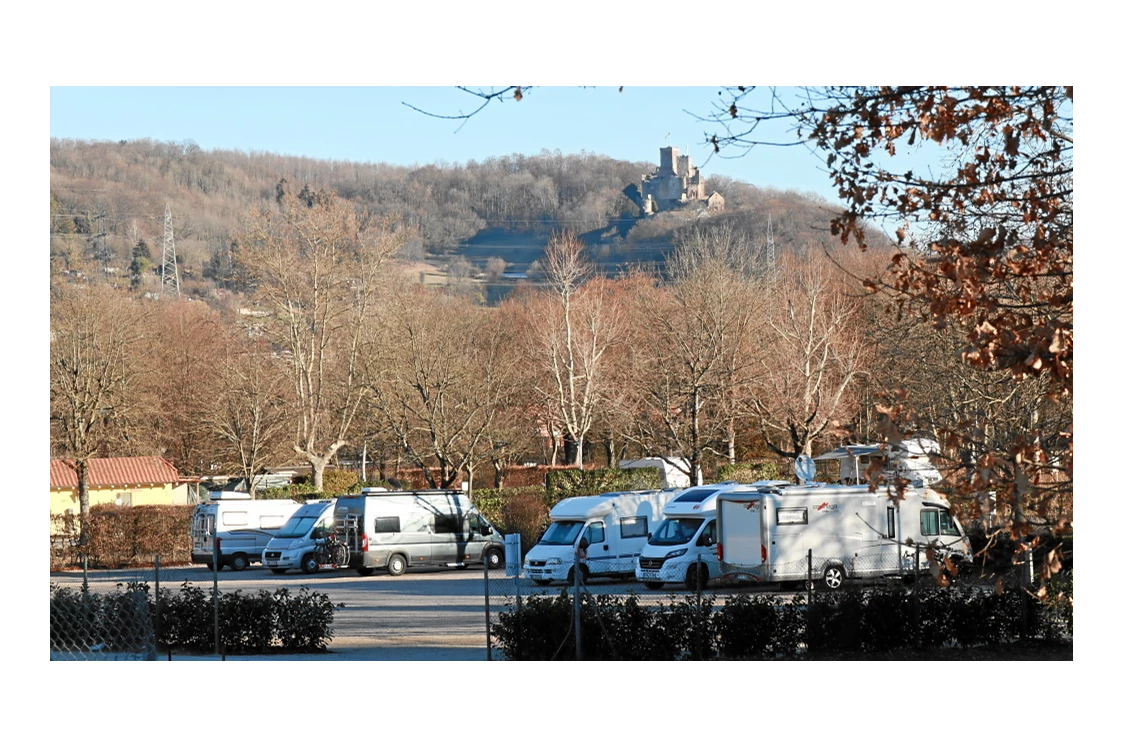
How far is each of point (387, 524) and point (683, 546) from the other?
8.59 m

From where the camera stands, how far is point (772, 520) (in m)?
22.6

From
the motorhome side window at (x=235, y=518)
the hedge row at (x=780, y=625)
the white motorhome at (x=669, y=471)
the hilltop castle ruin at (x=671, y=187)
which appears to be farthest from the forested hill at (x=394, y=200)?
the hedge row at (x=780, y=625)

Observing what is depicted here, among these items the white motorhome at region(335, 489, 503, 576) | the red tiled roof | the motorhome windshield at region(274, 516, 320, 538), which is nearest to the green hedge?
the white motorhome at region(335, 489, 503, 576)

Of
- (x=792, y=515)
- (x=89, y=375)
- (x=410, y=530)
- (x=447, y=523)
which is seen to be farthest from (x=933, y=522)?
(x=89, y=375)

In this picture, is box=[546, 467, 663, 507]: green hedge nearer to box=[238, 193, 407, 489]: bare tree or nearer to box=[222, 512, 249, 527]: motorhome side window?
box=[222, 512, 249, 527]: motorhome side window

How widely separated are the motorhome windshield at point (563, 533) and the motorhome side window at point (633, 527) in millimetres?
1034

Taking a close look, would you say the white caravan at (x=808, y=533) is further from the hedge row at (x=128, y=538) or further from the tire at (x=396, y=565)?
the hedge row at (x=128, y=538)

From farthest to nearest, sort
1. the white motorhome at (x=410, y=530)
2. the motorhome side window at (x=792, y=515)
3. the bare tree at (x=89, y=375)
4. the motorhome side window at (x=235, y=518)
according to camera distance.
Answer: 1. the bare tree at (x=89, y=375)
2. the motorhome side window at (x=235, y=518)
3. the white motorhome at (x=410, y=530)
4. the motorhome side window at (x=792, y=515)

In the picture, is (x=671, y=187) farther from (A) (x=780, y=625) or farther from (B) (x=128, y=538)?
(A) (x=780, y=625)

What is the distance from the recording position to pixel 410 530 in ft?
97.9

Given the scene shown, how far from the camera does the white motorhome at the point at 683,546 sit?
24.0 m
